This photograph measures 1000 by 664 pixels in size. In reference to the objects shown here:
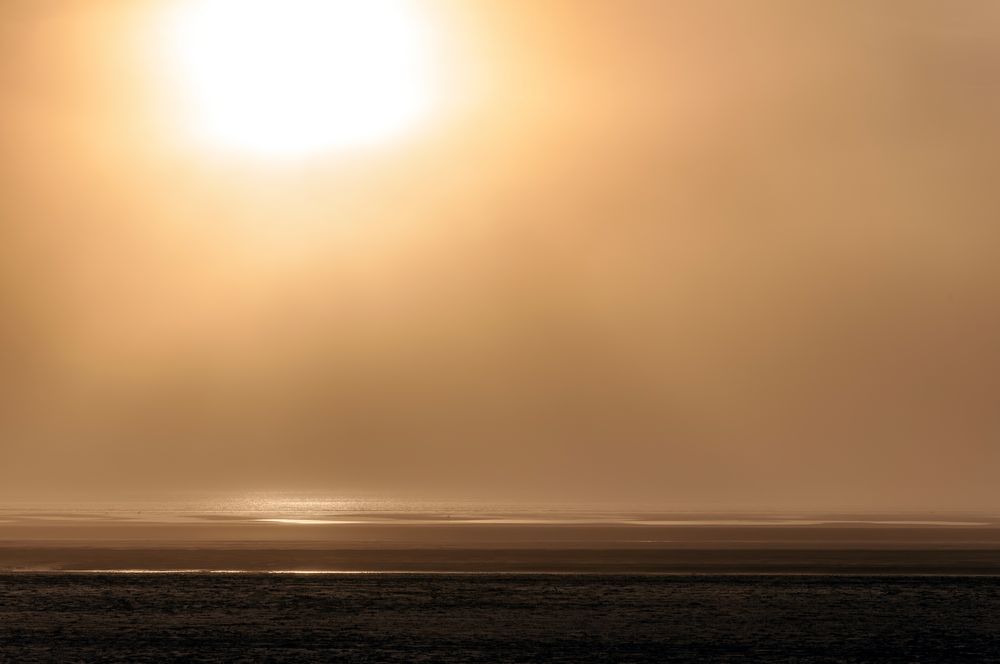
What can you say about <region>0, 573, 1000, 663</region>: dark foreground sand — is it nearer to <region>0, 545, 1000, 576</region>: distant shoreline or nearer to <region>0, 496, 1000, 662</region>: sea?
<region>0, 496, 1000, 662</region>: sea

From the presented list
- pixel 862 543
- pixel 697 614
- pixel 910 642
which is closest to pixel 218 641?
pixel 697 614

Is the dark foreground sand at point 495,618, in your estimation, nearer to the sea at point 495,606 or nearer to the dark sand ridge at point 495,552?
the sea at point 495,606

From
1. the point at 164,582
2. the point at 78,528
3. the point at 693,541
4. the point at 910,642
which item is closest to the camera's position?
the point at 910,642

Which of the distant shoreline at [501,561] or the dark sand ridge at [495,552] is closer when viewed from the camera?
the distant shoreline at [501,561]

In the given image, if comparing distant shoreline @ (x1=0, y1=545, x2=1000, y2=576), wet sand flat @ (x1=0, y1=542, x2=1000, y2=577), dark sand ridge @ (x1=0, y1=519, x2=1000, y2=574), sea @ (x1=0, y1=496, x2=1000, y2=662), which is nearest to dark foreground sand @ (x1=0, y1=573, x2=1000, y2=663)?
sea @ (x1=0, y1=496, x2=1000, y2=662)

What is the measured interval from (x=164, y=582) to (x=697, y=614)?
16.4 m

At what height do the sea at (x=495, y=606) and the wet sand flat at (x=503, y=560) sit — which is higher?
the wet sand flat at (x=503, y=560)

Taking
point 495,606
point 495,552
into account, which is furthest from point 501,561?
point 495,606

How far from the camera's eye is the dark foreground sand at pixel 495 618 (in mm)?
23578

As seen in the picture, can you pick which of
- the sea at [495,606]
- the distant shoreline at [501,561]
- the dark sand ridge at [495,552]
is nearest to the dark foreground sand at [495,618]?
the sea at [495,606]

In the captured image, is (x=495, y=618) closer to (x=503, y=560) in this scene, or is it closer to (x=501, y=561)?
(x=501, y=561)

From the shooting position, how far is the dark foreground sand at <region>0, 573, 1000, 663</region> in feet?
77.4

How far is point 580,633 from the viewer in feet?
85.3

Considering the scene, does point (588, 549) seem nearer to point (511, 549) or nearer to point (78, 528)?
point (511, 549)
